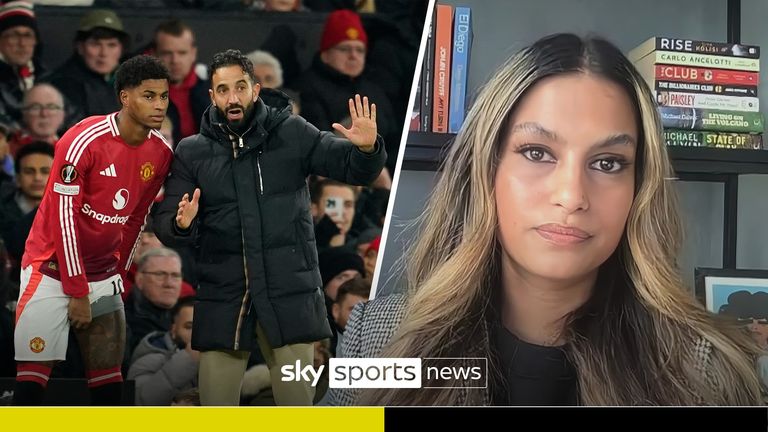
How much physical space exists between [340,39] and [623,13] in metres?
0.74

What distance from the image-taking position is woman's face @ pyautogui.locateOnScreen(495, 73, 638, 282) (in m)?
2.25

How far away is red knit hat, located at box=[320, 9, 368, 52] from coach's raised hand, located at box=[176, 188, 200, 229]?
489mm

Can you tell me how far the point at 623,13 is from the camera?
91.8 inches

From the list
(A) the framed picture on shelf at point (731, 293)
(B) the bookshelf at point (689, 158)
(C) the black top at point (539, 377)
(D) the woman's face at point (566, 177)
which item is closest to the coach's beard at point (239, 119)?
(B) the bookshelf at point (689, 158)

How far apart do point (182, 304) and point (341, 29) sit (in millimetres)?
776

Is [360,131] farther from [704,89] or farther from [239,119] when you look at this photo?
[704,89]

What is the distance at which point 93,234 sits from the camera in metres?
2.13

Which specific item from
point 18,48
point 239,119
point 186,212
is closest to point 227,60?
point 239,119

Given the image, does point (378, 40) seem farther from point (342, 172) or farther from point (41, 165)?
point (41, 165)

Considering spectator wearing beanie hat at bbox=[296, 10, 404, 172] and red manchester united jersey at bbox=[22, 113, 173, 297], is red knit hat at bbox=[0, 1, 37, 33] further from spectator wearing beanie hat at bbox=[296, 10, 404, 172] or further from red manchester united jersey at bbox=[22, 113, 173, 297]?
spectator wearing beanie hat at bbox=[296, 10, 404, 172]

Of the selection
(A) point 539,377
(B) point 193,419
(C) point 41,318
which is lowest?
(B) point 193,419

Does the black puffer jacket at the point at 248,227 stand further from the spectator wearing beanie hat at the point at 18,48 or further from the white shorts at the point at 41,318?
the spectator wearing beanie hat at the point at 18,48

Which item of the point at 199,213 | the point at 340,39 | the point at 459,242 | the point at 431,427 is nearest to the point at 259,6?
the point at 340,39

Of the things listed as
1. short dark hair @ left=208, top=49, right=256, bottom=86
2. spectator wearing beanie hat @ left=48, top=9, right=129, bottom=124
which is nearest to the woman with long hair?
short dark hair @ left=208, top=49, right=256, bottom=86
